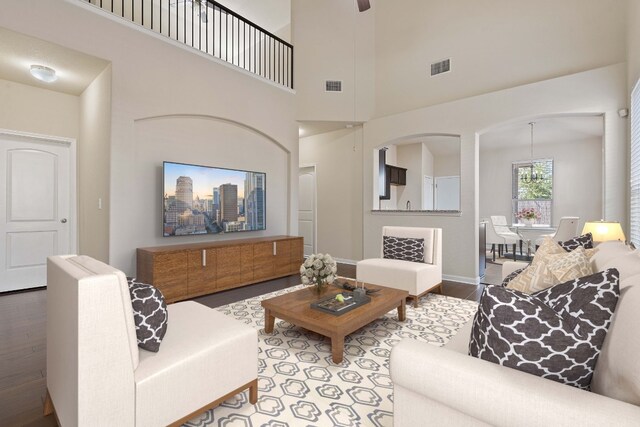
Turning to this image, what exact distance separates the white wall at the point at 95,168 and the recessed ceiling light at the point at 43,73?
429mm

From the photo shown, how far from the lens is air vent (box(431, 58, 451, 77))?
514 cm

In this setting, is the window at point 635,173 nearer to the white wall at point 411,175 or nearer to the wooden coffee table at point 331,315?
the wooden coffee table at point 331,315

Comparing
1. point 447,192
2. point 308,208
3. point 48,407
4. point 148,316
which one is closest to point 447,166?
point 447,192

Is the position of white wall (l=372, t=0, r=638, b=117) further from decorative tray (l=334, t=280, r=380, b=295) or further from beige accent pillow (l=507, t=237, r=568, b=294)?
decorative tray (l=334, t=280, r=380, b=295)

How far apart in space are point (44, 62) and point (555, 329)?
5067 millimetres

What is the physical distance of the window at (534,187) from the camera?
7332mm

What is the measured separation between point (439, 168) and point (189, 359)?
847 cm

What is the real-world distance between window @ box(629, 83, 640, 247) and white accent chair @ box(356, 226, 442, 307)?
1821 millimetres

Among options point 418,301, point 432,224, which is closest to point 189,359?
point 418,301

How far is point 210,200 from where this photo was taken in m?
4.48

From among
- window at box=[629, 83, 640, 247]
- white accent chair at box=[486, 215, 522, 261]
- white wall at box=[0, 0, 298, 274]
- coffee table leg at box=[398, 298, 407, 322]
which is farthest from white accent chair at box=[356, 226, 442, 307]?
white accent chair at box=[486, 215, 522, 261]

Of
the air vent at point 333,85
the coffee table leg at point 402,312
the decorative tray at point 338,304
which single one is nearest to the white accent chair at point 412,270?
the coffee table leg at point 402,312

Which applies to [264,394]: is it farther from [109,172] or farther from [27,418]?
[109,172]

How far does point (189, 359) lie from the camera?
1444 millimetres
